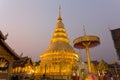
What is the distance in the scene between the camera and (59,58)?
1291 inches

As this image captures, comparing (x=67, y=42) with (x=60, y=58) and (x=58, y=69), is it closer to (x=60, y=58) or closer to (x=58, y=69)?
(x=60, y=58)

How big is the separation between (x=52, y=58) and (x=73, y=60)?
210 inches

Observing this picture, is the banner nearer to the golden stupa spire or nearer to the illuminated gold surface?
the illuminated gold surface

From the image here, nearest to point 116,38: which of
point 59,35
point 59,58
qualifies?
point 59,58

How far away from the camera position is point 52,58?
33.0m

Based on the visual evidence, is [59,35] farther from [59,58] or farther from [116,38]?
[116,38]

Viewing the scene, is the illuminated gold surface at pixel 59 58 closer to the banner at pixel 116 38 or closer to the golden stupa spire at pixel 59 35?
the golden stupa spire at pixel 59 35

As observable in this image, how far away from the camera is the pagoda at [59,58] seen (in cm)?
2925

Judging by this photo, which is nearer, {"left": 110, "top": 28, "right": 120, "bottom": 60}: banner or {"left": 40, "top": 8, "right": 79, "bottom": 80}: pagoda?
{"left": 110, "top": 28, "right": 120, "bottom": 60}: banner

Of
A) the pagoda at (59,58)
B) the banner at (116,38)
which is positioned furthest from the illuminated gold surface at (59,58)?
the banner at (116,38)

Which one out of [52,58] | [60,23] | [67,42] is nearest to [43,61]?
[52,58]

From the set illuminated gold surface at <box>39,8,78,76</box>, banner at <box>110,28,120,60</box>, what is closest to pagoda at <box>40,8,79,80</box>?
illuminated gold surface at <box>39,8,78,76</box>

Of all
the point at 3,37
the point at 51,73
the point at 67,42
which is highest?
the point at 67,42

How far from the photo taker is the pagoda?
29.2 meters
